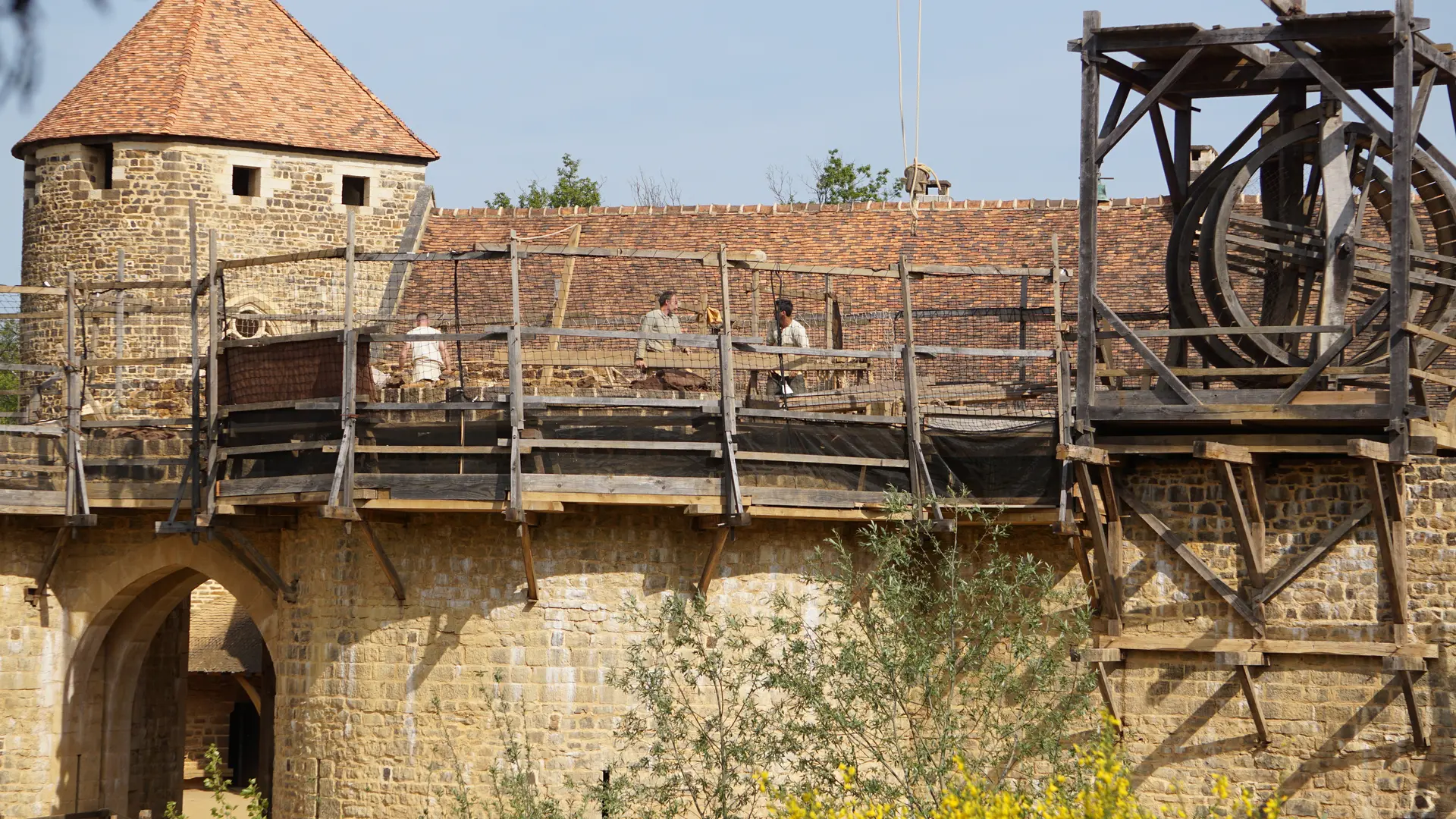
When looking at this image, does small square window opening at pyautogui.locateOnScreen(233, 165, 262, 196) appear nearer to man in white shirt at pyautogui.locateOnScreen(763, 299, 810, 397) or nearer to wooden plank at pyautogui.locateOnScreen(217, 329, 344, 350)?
wooden plank at pyautogui.locateOnScreen(217, 329, 344, 350)

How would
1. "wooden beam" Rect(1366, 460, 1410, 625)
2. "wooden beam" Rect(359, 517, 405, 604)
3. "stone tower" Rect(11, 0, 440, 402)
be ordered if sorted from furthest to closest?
"stone tower" Rect(11, 0, 440, 402)
"wooden beam" Rect(359, 517, 405, 604)
"wooden beam" Rect(1366, 460, 1410, 625)

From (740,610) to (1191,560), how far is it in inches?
137

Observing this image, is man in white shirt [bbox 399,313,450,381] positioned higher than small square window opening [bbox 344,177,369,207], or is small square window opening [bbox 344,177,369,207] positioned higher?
small square window opening [bbox 344,177,369,207]

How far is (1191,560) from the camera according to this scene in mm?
15102

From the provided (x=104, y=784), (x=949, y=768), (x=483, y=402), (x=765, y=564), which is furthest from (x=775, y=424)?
(x=104, y=784)

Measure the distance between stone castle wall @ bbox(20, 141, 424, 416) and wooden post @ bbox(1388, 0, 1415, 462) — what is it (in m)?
14.6

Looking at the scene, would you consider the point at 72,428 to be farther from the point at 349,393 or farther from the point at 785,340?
the point at 785,340

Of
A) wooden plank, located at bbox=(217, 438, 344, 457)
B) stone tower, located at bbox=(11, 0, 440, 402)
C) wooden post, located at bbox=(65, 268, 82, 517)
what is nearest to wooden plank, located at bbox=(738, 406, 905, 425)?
wooden plank, located at bbox=(217, 438, 344, 457)

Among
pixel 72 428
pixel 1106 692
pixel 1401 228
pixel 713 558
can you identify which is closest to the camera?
pixel 1401 228

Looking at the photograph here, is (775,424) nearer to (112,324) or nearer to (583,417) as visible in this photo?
(583,417)

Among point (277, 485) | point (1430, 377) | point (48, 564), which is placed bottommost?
point (48, 564)

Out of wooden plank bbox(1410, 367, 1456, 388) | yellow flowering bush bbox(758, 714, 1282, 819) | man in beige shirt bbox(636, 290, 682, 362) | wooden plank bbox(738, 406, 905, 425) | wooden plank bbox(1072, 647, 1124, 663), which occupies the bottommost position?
yellow flowering bush bbox(758, 714, 1282, 819)

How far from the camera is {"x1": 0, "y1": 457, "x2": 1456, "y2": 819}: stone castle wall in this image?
1465cm

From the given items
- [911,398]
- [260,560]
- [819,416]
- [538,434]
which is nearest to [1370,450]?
[911,398]
